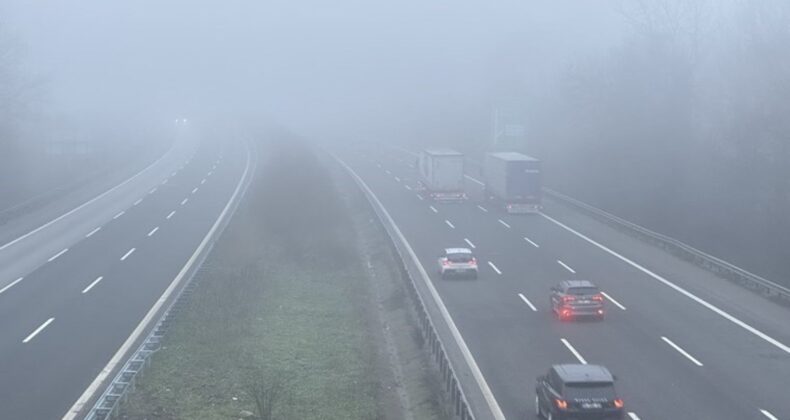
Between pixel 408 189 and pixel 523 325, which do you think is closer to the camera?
pixel 523 325

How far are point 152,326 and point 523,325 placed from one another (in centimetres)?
1067

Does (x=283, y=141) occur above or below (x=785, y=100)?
below

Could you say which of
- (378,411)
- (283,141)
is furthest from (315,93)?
(378,411)

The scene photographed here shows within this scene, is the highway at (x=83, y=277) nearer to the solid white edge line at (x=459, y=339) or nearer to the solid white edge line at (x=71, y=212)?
the solid white edge line at (x=71, y=212)

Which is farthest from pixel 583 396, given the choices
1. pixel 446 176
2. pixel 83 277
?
pixel 446 176

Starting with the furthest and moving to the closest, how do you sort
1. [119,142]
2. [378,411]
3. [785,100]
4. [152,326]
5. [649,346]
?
1. [119,142]
2. [785,100]
3. [152,326]
4. [649,346]
5. [378,411]

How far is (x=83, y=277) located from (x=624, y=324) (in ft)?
64.2

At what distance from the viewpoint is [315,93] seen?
19288cm

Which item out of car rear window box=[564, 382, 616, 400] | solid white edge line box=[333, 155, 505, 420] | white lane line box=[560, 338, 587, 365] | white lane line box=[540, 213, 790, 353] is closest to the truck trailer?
white lane line box=[540, 213, 790, 353]

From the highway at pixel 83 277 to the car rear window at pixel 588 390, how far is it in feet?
33.6

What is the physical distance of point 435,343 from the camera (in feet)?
83.6

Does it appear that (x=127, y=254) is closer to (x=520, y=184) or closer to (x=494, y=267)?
(x=494, y=267)

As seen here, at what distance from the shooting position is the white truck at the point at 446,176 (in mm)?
59531

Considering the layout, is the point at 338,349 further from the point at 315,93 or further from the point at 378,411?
the point at 315,93
